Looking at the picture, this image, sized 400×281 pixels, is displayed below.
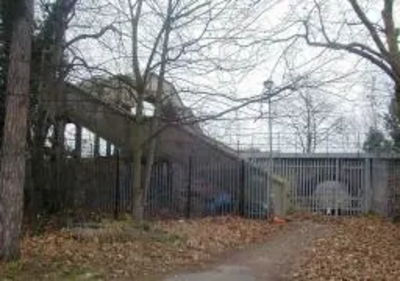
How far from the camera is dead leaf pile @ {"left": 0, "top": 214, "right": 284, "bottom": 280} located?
13.6 metres

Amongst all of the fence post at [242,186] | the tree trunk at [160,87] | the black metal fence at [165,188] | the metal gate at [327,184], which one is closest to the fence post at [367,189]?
the metal gate at [327,184]

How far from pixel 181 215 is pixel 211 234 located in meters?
6.74

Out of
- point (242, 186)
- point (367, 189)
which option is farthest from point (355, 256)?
point (367, 189)

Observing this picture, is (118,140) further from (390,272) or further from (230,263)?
(390,272)

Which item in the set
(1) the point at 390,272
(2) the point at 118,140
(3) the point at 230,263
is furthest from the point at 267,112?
(2) the point at 118,140

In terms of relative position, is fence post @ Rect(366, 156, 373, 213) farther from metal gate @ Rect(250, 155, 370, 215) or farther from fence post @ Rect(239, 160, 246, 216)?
fence post @ Rect(239, 160, 246, 216)

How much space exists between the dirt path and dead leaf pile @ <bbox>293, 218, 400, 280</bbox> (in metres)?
0.33

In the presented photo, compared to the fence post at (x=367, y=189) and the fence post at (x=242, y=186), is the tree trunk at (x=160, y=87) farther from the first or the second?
the fence post at (x=367, y=189)

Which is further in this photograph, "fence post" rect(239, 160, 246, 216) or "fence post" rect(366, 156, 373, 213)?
"fence post" rect(366, 156, 373, 213)

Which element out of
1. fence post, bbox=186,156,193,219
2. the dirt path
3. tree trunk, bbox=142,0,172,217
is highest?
tree trunk, bbox=142,0,172,217

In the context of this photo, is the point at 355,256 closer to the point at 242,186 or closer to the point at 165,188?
the point at 165,188

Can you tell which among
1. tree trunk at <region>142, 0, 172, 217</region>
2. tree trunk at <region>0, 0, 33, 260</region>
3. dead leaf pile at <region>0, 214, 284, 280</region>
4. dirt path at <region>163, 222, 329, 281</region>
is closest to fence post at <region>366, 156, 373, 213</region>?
dirt path at <region>163, 222, 329, 281</region>

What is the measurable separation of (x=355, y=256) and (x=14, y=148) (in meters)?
7.25

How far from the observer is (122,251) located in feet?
51.3
